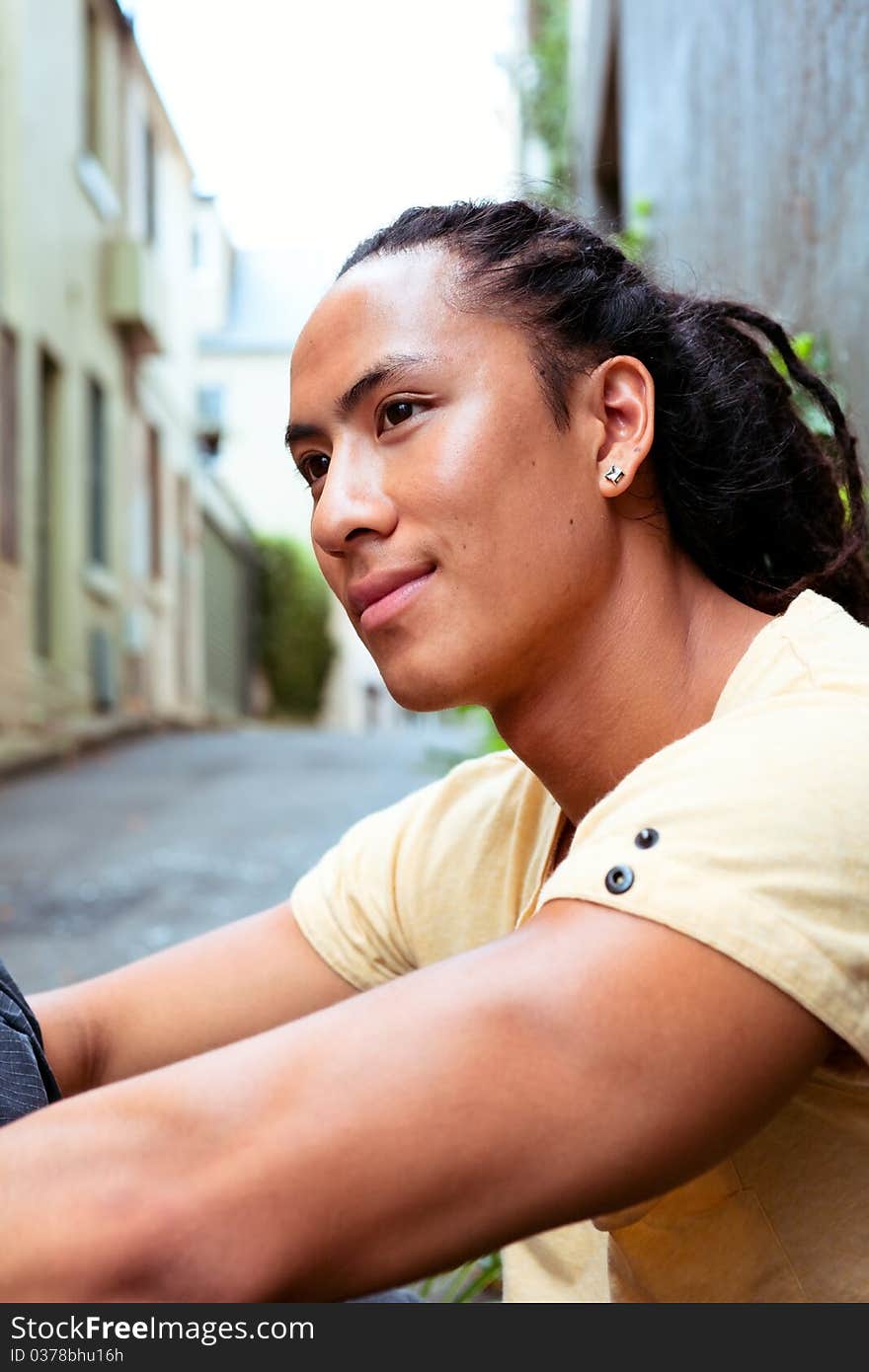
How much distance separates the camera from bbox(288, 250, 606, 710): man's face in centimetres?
161

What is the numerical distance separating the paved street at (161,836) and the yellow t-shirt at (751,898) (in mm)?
416

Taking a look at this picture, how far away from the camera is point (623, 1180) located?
3.66ft

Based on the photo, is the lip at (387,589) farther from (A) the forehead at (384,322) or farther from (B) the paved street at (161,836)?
(B) the paved street at (161,836)

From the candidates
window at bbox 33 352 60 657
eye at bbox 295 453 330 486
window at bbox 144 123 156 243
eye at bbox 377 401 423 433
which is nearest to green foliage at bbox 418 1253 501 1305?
eye at bbox 295 453 330 486

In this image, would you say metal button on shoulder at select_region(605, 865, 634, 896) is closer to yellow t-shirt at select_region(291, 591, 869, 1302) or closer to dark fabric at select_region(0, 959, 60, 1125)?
yellow t-shirt at select_region(291, 591, 869, 1302)

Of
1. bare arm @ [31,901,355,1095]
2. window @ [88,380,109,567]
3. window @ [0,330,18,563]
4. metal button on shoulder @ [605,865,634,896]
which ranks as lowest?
window @ [88,380,109,567]

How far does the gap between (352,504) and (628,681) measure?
1.16ft

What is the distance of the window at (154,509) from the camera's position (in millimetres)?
16812

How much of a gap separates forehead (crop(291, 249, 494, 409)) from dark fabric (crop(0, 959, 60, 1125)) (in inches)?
28.5

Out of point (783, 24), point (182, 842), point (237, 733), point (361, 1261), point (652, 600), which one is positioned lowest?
point (237, 733)
